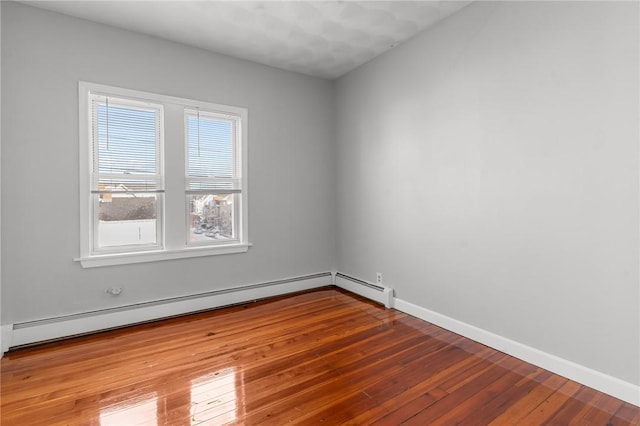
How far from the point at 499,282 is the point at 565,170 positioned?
0.98 metres

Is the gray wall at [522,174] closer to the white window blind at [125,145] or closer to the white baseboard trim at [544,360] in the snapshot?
the white baseboard trim at [544,360]

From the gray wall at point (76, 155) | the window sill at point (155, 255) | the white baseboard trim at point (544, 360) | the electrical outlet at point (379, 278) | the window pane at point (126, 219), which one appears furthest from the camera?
the electrical outlet at point (379, 278)

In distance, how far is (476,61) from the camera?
2.72 m

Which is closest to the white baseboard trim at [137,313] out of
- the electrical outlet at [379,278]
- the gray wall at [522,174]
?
the electrical outlet at [379,278]

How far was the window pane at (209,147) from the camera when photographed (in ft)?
11.5

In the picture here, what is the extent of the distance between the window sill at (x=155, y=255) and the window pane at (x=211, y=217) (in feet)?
0.43

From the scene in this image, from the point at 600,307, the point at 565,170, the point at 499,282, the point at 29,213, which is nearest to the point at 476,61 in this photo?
the point at 565,170

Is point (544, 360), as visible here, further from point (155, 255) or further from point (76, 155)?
point (76, 155)

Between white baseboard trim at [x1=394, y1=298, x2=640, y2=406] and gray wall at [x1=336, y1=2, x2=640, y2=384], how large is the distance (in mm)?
48

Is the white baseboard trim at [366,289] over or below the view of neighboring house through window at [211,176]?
below

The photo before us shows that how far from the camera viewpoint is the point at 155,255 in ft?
10.6

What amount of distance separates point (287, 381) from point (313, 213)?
2477mm

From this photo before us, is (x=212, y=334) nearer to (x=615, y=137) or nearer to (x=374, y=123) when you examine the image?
(x=374, y=123)

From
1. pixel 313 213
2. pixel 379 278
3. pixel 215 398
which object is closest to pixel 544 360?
pixel 379 278
